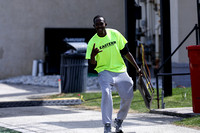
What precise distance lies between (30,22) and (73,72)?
11.3 m

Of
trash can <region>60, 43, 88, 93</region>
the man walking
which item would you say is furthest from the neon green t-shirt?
trash can <region>60, 43, 88, 93</region>

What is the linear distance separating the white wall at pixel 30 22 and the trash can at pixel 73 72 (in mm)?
10709

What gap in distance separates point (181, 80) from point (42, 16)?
1017 centimetres

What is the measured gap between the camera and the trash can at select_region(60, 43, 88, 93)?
14.5 metres

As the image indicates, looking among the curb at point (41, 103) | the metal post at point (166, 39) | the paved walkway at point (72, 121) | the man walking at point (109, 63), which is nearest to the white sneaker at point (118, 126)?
the man walking at point (109, 63)

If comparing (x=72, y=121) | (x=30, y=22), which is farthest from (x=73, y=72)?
(x=30, y=22)

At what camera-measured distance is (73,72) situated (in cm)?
1450

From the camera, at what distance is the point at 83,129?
7219 mm

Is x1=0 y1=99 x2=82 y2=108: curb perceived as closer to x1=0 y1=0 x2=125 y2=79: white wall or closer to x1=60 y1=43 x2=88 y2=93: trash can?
x1=60 y1=43 x2=88 y2=93: trash can

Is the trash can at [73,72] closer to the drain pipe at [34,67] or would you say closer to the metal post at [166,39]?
the metal post at [166,39]

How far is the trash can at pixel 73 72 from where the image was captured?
14473 millimetres

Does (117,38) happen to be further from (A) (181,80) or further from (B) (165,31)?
(A) (181,80)

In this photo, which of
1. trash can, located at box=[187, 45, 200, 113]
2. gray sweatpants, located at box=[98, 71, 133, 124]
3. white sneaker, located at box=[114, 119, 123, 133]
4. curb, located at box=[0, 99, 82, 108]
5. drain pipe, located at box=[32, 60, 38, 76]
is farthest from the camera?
drain pipe, located at box=[32, 60, 38, 76]

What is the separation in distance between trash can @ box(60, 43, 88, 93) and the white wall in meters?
10.7
